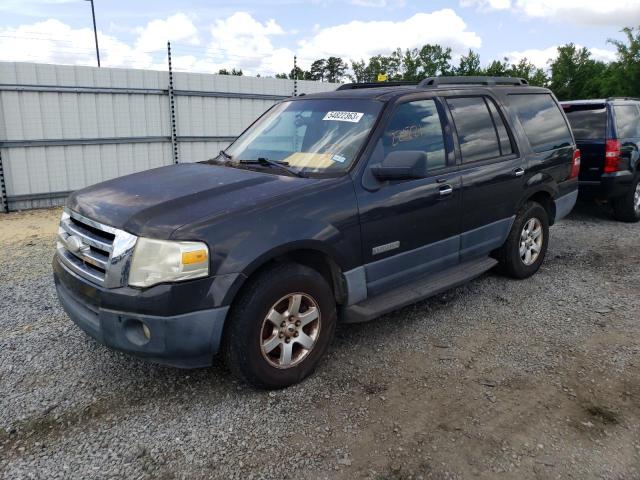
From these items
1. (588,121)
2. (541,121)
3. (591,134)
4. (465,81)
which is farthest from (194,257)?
(588,121)

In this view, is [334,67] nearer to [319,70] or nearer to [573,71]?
[319,70]

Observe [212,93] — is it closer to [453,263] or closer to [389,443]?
[453,263]

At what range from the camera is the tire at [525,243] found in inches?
200

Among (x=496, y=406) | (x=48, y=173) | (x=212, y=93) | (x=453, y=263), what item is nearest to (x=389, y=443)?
(x=496, y=406)

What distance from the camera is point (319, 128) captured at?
4023mm

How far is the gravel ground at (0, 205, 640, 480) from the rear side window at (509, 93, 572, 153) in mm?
1713

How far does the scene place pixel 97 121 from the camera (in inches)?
391

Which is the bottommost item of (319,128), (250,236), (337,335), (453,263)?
(337,335)

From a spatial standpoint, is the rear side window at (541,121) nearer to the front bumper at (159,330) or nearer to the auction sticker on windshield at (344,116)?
the auction sticker on windshield at (344,116)

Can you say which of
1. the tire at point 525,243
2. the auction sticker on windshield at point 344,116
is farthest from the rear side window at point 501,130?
the auction sticker on windshield at point 344,116

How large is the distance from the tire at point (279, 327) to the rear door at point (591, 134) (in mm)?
5898

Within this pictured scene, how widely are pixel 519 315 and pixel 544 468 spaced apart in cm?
208

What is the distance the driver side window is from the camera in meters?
3.87

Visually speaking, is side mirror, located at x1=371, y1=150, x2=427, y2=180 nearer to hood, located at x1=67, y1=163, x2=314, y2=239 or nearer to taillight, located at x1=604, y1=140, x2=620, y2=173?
hood, located at x1=67, y1=163, x2=314, y2=239
